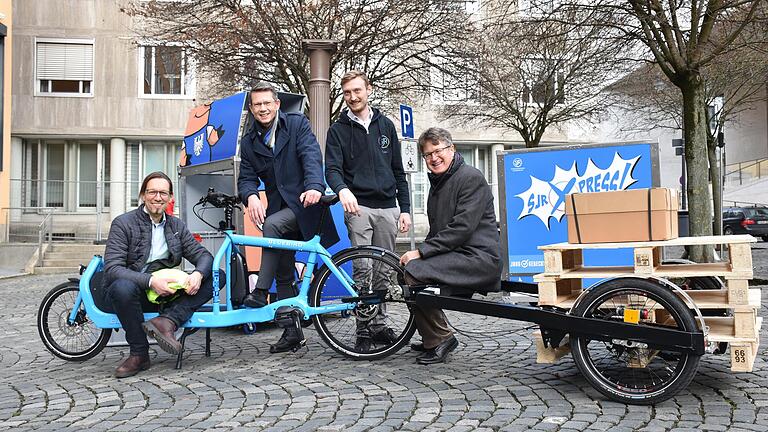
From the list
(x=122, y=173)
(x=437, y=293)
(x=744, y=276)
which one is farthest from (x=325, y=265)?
(x=122, y=173)

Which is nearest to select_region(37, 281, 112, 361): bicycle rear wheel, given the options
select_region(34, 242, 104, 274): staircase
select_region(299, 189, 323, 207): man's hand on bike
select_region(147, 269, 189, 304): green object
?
select_region(147, 269, 189, 304): green object

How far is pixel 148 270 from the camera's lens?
5.57m

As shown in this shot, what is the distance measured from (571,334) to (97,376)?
3.36m

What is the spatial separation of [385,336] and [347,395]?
44.5 inches

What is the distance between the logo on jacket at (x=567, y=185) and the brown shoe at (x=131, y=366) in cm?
461

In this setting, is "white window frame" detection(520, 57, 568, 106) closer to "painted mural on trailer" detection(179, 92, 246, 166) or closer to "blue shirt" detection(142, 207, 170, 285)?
"painted mural on trailer" detection(179, 92, 246, 166)

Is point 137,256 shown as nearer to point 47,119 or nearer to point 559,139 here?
point 47,119

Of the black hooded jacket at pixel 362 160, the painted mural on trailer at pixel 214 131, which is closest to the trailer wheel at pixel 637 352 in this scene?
the black hooded jacket at pixel 362 160

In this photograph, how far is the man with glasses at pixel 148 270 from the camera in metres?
5.26

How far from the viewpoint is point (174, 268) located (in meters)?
5.76

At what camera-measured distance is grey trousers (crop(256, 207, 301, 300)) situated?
570 cm

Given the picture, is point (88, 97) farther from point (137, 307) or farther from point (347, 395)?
point (347, 395)

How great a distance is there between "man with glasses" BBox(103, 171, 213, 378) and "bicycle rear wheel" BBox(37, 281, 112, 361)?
488 millimetres

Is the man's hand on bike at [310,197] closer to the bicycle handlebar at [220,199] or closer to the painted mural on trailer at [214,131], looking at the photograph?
the bicycle handlebar at [220,199]
